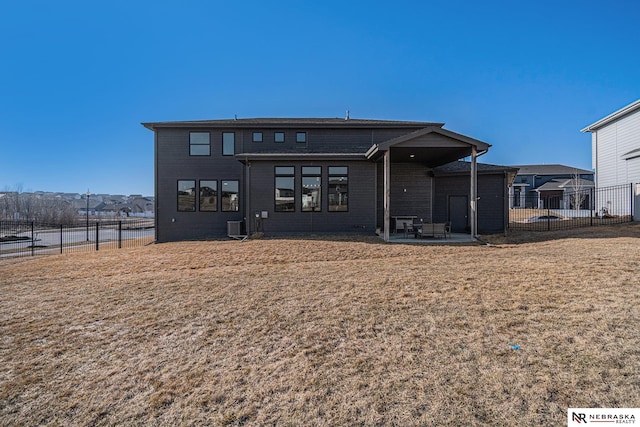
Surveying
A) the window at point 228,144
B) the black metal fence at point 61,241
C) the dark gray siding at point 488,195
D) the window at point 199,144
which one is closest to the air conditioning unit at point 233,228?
the window at point 228,144

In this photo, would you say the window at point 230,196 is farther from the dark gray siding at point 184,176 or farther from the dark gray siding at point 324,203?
the dark gray siding at point 324,203

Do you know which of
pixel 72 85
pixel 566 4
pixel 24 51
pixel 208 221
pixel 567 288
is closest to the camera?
pixel 567 288

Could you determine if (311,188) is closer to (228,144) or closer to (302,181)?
(302,181)

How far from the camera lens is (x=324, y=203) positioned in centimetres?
1420

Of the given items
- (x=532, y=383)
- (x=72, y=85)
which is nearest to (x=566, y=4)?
(x=532, y=383)

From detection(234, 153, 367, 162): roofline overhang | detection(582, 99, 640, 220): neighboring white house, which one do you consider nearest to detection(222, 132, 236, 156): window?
detection(234, 153, 367, 162): roofline overhang

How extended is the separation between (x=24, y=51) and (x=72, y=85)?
16.0ft

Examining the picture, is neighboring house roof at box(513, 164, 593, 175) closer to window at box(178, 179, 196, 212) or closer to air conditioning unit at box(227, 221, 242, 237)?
air conditioning unit at box(227, 221, 242, 237)

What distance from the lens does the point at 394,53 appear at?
19.4 m

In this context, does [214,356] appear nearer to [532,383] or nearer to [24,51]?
[532,383]

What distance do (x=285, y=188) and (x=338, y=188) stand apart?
249 centimetres

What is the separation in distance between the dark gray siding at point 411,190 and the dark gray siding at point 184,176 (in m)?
8.18

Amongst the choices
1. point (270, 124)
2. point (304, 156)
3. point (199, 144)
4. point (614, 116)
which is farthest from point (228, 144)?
point (614, 116)

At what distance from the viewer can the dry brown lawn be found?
2.51m
